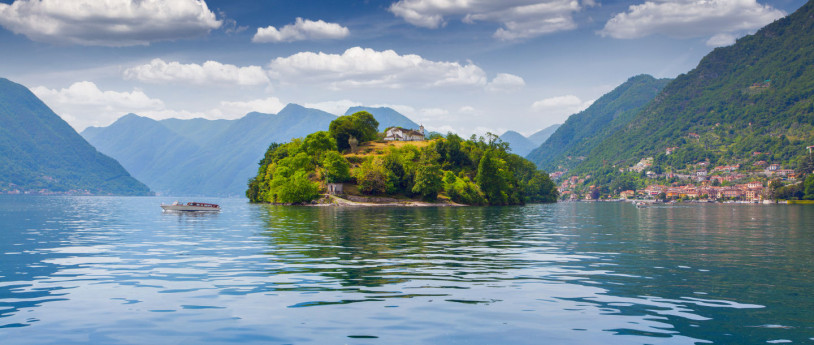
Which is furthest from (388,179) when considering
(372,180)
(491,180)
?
(491,180)

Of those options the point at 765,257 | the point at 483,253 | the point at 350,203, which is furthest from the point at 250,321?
the point at 350,203

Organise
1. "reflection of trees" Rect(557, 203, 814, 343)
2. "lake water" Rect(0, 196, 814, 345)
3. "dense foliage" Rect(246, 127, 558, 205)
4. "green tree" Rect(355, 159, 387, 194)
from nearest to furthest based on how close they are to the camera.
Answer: "lake water" Rect(0, 196, 814, 345) < "reflection of trees" Rect(557, 203, 814, 343) < "dense foliage" Rect(246, 127, 558, 205) < "green tree" Rect(355, 159, 387, 194)

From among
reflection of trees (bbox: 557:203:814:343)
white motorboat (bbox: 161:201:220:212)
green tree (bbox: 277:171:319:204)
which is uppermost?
green tree (bbox: 277:171:319:204)

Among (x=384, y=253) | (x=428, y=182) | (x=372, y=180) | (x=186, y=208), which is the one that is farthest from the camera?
(x=372, y=180)

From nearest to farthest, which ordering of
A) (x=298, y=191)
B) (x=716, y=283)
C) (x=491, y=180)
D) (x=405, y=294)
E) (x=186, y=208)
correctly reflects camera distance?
(x=405, y=294), (x=716, y=283), (x=186, y=208), (x=298, y=191), (x=491, y=180)

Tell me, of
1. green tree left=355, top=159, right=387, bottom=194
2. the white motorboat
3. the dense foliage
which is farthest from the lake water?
green tree left=355, top=159, right=387, bottom=194

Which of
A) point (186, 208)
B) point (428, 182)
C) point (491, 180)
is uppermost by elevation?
point (491, 180)

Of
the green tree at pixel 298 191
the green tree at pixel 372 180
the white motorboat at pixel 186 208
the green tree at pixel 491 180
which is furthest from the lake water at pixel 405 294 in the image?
the green tree at pixel 491 180

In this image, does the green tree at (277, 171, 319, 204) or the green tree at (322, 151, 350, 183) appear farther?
the green tree at (322, 151, 350, 183)

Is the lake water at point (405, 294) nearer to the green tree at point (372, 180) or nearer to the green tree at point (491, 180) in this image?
the green tree at point (372, 180)

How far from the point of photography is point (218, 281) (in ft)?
90.4

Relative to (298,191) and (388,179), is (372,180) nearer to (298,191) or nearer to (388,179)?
(388,179)

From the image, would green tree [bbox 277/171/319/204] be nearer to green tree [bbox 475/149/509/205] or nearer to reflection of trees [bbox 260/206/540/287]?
green tree [bbox 475/149/509/205]

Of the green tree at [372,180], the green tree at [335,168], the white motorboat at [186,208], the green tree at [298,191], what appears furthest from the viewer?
the green tree at [372,180]
